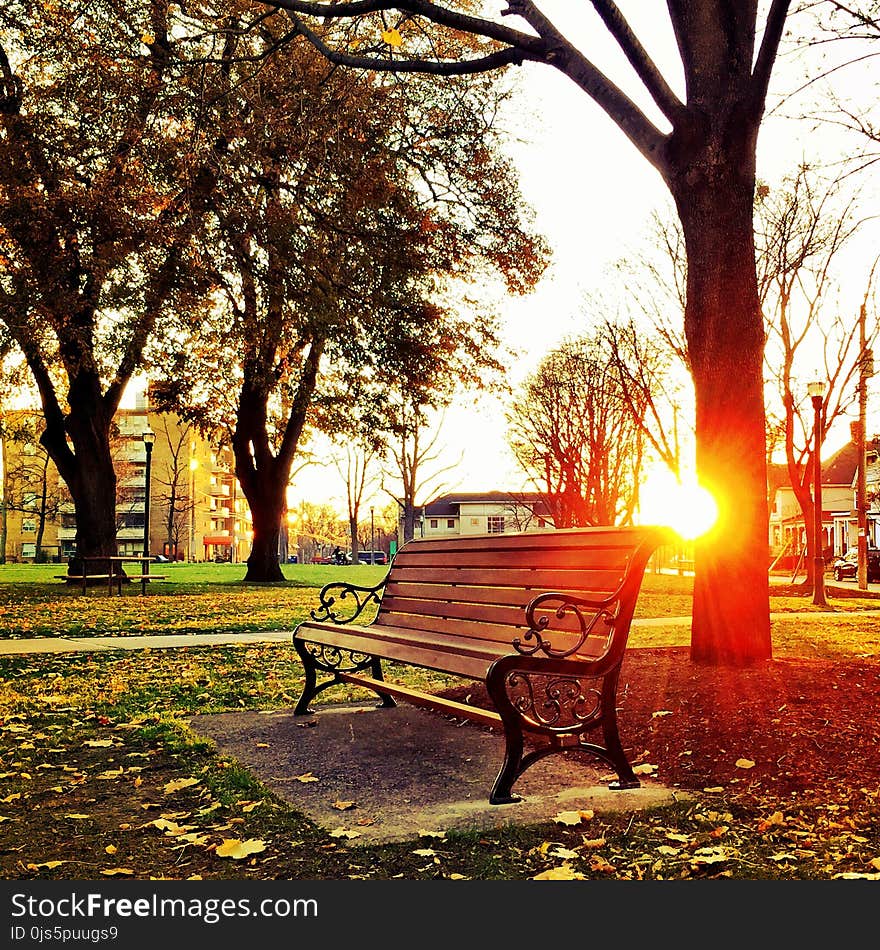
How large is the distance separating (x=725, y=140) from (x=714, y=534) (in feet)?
9.35

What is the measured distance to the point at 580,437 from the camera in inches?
1533

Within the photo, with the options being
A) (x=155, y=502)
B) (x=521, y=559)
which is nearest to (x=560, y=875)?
(x=521, y=559)

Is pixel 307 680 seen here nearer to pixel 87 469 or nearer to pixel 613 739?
pixel 613 739

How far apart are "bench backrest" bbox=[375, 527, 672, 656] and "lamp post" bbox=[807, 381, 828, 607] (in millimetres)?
15881

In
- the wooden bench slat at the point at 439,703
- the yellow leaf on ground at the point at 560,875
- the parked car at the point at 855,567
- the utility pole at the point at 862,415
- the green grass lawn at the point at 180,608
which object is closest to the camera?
the yellow leaf on ground at the point at 560,875

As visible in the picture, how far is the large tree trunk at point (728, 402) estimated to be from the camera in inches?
287

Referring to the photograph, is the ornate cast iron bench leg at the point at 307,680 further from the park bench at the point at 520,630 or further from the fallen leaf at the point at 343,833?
the fallen leaf at the point at 343,833

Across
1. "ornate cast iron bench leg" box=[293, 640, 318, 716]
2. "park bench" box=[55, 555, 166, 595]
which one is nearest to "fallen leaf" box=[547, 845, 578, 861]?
"ornate cast iron bench leg" box=[293, 640, 318, 716]

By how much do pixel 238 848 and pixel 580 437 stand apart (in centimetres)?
3555

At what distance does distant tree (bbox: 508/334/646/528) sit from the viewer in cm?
3775

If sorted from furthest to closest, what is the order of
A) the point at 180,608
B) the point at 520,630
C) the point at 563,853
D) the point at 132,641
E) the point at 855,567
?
the point at 855,567, the point at 180,608, the point at 132,641, the point at 520,630, the point at 563,853

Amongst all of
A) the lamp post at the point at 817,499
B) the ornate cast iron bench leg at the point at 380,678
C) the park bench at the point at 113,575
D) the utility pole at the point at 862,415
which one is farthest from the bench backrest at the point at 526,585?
the utility pole at the point at 862,415

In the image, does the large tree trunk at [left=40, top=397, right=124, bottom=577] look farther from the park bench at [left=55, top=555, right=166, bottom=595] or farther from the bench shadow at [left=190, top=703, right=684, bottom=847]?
the bench shadow at [left=190, top=703, right=684, bottom=847]

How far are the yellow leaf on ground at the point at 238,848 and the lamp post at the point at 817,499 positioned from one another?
18.7 m
